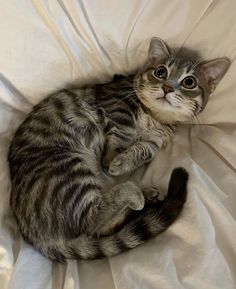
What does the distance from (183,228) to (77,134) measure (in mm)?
459

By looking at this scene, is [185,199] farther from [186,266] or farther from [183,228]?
[186,266]

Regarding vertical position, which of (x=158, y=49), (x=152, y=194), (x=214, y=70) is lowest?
(x=152, y=194)

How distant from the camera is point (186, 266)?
0.93m

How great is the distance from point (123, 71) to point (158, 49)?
151mm

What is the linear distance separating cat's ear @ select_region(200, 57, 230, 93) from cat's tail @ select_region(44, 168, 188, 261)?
14.0 inches

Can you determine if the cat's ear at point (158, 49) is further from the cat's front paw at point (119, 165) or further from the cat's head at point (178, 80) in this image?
the cat's front paw at point (119, 165)

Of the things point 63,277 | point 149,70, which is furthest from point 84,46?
point 63,277

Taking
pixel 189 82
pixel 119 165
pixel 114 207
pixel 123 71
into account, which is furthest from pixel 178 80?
pixel 114 207

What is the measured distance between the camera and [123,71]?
132 cm

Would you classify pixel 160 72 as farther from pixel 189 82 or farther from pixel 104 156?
pixel 104 156

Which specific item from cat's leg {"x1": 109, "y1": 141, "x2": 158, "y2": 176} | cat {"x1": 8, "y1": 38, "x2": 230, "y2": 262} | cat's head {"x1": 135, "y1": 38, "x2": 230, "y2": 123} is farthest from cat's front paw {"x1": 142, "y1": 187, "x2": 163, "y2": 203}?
cat's head {"x1": 135, "y1": 38, "x2": 230, "y2": 123}

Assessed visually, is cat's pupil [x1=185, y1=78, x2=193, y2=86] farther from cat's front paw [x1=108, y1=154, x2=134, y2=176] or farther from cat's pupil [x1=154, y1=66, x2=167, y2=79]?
cat's front paw [x1=108, y1=154, x2=134, y2=176]

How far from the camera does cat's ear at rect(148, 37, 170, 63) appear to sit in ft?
3.96

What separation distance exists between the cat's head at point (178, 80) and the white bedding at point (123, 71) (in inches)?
1.3
